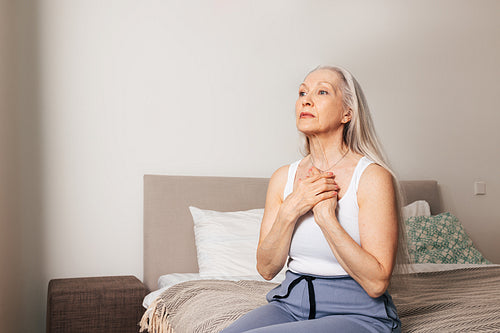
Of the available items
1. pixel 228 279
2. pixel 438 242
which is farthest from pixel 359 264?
pixel 438 242

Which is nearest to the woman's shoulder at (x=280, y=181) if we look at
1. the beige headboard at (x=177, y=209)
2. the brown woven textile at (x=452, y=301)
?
the brown woven textile at (x=452, y=301)

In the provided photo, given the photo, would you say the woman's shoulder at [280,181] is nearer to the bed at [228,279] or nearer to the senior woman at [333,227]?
the senior woman at [333,227]

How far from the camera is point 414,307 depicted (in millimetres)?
1814

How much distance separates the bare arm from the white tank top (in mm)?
31

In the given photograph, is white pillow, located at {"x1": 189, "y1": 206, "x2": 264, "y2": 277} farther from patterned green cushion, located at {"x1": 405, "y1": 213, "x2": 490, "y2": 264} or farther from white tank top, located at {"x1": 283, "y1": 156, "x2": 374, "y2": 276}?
white tank top, located at {"x1": 283, "y1": 156, "x2": 374, "y2": 276}

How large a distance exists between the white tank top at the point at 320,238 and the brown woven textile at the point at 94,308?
117cm

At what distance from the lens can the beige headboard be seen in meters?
2.79

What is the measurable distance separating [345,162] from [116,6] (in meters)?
1.96

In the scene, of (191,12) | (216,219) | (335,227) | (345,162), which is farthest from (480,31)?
(335,227)

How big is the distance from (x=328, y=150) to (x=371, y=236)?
336mm

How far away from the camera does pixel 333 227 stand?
1.34 meters

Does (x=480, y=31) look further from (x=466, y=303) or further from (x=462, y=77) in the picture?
(x=466, y=303)

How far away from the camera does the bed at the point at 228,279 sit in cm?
170

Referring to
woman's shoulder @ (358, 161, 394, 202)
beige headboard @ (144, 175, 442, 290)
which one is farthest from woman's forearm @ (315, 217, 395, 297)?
beige headboard @ (144, 175, 442, 290)
